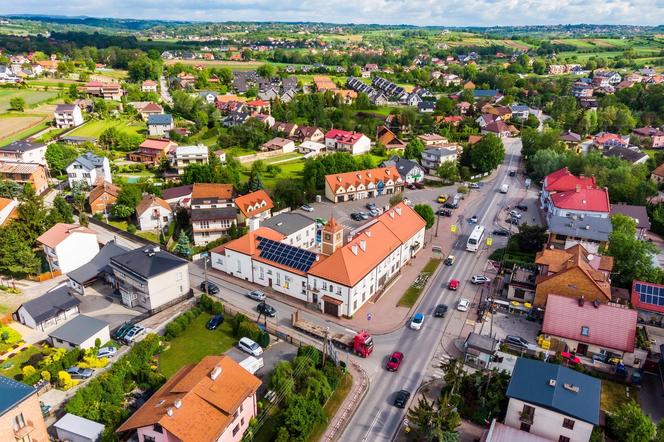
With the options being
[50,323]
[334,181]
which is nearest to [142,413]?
[50,323]

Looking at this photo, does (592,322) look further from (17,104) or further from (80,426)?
(17,104)

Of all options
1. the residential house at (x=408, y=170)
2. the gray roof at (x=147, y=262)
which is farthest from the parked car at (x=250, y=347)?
the residential house at (x=408, y=170)

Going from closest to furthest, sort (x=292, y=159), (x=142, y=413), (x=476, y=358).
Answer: (x=142, y=413)
(x=476, y=358)
(x=292, y=159)

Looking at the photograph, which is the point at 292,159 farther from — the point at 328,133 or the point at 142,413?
the point at 142,413

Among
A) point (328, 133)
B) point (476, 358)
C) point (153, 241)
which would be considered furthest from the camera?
point (328, 133)

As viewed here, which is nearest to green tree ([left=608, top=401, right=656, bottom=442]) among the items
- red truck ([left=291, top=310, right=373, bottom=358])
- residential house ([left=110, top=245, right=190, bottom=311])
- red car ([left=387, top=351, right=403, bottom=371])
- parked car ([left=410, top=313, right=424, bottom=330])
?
red car ([left=387, top=351, right=403, bottom=371])

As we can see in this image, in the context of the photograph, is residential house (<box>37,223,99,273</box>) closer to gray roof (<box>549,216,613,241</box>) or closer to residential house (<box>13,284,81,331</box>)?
residential house (<box>13,284,81,331</box>)

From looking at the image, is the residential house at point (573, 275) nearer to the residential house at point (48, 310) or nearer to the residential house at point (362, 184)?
the residential house at point (362, 184)
